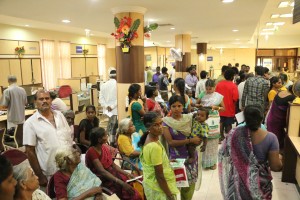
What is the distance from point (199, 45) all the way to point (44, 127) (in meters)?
13.0

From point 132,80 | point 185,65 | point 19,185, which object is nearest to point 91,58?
point 185,65

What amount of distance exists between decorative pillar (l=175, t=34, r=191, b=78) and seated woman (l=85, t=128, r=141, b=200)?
718cm

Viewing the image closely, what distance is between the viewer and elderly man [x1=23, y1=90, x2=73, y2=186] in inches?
87.9

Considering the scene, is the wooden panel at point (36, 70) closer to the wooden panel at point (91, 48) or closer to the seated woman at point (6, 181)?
the wooden panel at point (91, 48)

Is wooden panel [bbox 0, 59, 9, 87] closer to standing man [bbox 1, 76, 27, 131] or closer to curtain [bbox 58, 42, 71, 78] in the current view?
curtain [bbox 58, 42, 71, 78]

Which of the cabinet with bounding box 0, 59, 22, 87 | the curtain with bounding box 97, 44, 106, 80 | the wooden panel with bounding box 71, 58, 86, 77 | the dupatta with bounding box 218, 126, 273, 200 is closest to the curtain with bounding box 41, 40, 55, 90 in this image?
the wooden panel with bounding box 71, 58, 86, 77

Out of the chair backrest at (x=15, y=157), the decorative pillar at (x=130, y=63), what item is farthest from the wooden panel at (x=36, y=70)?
the chair backrest at (x=15, y=157)

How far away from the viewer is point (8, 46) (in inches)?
347

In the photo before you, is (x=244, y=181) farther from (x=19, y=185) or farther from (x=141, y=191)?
(x=19, y=185)

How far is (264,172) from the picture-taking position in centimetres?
207

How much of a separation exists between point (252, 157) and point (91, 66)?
1176 centimetres

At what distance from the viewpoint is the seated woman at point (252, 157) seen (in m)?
2.01

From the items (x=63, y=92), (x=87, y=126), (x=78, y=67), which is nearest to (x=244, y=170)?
(x=87, y=126)

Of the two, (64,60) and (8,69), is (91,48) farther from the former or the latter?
(8,69)
